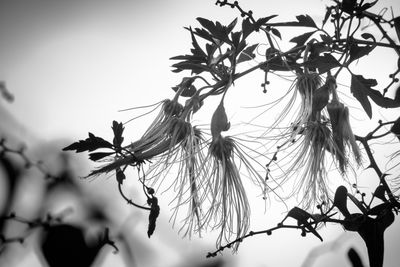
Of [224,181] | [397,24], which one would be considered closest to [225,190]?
[224,181]

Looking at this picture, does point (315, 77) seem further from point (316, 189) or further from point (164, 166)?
point (164, 166)

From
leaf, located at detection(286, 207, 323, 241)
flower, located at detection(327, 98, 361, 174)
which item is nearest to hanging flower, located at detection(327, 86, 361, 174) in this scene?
flower, located at detection(327, 98, 361, 174)

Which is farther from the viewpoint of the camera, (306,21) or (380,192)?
(306,21)

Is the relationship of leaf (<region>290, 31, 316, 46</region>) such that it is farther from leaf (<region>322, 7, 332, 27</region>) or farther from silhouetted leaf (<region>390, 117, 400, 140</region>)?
silhouetted leaf (<region>390, 117, 400, 140</region>)

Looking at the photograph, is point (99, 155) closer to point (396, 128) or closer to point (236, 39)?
point (236, 39)

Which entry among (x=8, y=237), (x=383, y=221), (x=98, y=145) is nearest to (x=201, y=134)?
(x=98, y=145)
